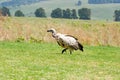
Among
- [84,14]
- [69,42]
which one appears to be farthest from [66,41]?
[84,14]

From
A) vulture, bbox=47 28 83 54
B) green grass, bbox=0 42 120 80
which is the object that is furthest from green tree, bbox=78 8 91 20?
green grass, bbox=0 42 120 80

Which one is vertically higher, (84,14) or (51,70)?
(51,70)

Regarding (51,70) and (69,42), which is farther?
(69,42)

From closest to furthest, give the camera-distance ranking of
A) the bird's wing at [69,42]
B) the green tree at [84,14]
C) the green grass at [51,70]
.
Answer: the green grass at [51,70]
the bird's wing at [69,42]
the green tree at [84,14]

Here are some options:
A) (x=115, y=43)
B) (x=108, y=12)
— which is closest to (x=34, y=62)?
(x=115, y=43)

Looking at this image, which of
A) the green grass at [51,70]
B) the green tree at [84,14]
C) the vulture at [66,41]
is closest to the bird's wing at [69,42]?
the vulture at [66,41]

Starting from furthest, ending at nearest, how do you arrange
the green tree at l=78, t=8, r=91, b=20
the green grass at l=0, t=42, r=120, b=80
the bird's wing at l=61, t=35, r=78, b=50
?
the green tree at l=78, t=8, r=91, b=20 → the bird's wing at l=61, t=35, r=78, b=50 → the green grass at l=0, t=42, r=120, b=80

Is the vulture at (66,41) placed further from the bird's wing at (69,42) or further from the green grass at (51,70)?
the green grass at (51,70)

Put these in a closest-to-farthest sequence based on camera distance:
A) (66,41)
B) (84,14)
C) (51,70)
→ (51,70)
(66,41)
(84,14)

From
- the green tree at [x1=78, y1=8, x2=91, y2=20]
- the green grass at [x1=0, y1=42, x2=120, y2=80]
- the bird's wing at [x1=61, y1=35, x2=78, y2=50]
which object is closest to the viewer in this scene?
the green grass at [x1=0, y1=42, x2=120, y2=80]

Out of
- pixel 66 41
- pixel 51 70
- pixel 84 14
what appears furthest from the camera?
pixel 84 14

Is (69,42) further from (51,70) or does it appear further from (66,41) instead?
(51,70)

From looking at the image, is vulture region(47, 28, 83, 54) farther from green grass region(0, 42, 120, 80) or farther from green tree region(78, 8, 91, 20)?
green tree region(78, 8, 91, 20)

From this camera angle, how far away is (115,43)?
27.2 meters
